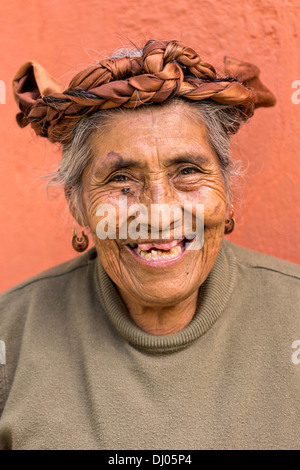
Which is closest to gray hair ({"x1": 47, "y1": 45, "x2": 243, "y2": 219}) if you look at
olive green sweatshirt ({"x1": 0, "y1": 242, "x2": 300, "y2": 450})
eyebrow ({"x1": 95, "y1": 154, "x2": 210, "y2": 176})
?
eyebrow ({"x1": 95, "y1": 154, "x2": 210, "y2": 176})

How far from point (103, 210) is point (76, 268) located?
1.77 ft

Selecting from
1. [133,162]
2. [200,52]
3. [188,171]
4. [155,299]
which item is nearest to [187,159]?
[188,171]

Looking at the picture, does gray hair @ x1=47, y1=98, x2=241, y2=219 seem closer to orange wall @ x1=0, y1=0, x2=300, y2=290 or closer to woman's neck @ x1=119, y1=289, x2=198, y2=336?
orange wall @ x1=0, y1=0, x2=300, y2=290

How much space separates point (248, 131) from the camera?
2.85 meters

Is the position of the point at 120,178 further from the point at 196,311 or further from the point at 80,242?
the point at 196,311

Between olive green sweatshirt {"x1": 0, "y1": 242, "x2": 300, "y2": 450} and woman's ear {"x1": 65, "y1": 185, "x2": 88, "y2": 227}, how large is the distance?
236 millimetres

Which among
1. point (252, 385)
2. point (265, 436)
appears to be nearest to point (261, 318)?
point (252, 385)

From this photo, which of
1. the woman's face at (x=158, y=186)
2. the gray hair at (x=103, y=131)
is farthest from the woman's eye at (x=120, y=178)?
the gray hair at (x=103, y=131)

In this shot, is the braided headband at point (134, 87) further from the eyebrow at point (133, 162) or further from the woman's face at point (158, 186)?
the eyebrow at point (133, 162)

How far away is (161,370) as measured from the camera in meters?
2.16

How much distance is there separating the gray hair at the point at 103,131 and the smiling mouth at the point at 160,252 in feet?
1.11

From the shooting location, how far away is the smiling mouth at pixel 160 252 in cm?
208

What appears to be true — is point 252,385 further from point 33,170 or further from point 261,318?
point 33,170

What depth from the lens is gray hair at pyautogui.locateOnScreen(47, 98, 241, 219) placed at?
83.1 inches
